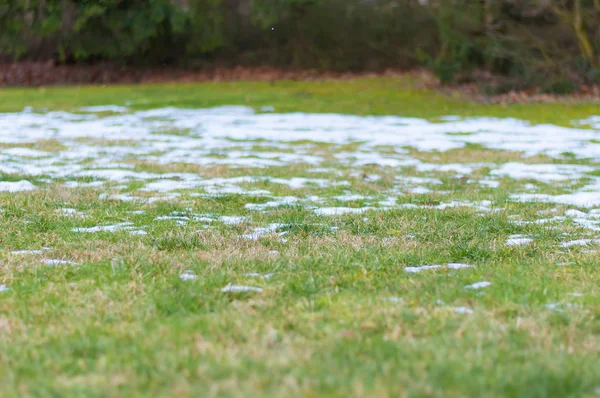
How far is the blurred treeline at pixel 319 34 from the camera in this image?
2258 centimetres

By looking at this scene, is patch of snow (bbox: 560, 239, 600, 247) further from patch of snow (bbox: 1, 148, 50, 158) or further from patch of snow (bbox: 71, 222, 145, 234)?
patch of snow (bbox: 1, 148, 50, 158)

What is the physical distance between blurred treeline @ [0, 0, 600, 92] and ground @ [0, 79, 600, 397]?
11.1 meters

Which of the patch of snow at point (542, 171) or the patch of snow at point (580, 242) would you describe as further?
the patch of snow at point (542, 171)

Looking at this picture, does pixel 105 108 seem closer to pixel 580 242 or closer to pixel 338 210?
pixel 338 210

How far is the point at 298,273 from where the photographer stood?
486cm

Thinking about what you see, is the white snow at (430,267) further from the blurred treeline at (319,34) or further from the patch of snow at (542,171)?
the blurred treeline at (319,34)

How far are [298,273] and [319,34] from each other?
25.2 m

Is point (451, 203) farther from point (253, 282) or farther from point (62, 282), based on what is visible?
point (62, 282)

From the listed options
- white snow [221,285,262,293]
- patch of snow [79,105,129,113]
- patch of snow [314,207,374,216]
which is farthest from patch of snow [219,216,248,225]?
patch of snow [79,105,129,113]

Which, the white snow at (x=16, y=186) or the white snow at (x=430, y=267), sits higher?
the white snow at (x=430, y=267)

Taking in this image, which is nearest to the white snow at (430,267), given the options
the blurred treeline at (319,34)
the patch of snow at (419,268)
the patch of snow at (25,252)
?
the patch of snow at (419,268)

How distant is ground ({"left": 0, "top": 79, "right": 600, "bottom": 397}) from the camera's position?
3.15 meters

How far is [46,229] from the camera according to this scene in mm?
6188

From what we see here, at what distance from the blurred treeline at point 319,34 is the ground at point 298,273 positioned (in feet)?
36.3
